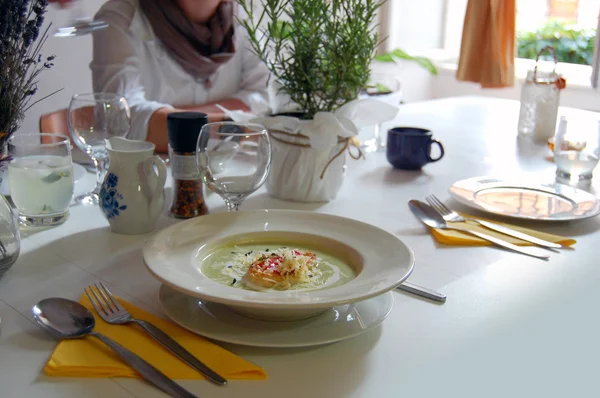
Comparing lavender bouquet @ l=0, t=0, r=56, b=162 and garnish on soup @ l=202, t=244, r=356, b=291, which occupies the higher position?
lavender bouquet @ l=0, t=0, r=56, b=162

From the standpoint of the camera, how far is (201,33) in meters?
2.62

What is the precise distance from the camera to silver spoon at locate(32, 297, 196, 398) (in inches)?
23.3

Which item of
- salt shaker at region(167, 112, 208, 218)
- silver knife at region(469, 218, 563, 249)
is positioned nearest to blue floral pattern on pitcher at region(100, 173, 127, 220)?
salt shaker at region(167, 112, 208, 218)

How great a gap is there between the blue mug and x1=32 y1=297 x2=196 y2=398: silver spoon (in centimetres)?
83

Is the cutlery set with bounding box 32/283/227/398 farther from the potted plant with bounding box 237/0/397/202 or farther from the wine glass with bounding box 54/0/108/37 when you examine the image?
the wine glass with bounding box 54/0/108/37

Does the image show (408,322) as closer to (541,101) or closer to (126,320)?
(126,320)

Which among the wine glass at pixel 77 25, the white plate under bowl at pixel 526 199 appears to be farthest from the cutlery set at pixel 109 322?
the wine glass at pixel 77 25

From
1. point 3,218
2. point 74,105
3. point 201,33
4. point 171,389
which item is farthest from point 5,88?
point 201,33

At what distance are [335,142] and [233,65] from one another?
1772 mm

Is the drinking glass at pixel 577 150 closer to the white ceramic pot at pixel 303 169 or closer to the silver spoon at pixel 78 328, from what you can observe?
the white ceramic pot at pixel 303 169

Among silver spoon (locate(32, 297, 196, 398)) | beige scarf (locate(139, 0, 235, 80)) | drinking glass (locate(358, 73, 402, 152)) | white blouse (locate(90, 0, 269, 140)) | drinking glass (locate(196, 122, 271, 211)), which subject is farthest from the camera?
beige scarf (locate(139, 0, 235, 80))

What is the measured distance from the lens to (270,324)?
69 centimetres

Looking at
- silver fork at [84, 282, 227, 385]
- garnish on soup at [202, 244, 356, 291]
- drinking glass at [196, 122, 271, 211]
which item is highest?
drinking glass at [196, 122, 271, 211]

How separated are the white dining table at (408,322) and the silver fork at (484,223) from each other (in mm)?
31
